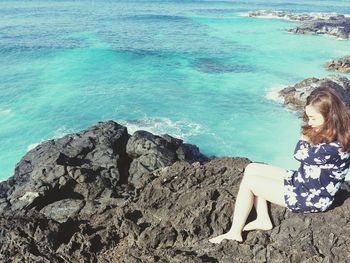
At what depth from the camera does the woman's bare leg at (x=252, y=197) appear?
546 cm

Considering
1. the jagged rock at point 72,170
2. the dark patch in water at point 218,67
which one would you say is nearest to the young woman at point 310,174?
the jagged rock at point 72,170

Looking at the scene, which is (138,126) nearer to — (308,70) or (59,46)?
(308,70)

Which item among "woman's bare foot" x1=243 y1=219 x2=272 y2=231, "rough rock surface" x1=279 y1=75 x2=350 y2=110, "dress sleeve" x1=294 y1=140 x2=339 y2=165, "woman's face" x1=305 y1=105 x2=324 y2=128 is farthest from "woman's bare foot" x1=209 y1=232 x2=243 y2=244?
"rough rock surface" x1=279 y1=75 x2=350 y2=110

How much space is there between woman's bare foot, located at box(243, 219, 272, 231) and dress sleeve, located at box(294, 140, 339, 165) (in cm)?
92

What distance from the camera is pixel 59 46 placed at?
4094 centimetres

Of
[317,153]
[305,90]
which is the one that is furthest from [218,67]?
[317,153]

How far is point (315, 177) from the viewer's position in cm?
528

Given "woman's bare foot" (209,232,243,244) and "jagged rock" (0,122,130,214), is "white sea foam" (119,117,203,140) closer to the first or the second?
"jagged rock" (0,122,130,214)

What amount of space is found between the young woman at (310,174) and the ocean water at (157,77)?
43.7 ft

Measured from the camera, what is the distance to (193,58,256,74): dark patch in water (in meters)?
34.1

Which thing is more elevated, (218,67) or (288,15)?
(288,15)

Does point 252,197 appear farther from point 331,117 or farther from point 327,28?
point 327,28

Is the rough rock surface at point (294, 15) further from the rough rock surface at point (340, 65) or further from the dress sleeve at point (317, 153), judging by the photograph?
the dress sleeve at point (317, 153)

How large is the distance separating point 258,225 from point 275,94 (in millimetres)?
23385
